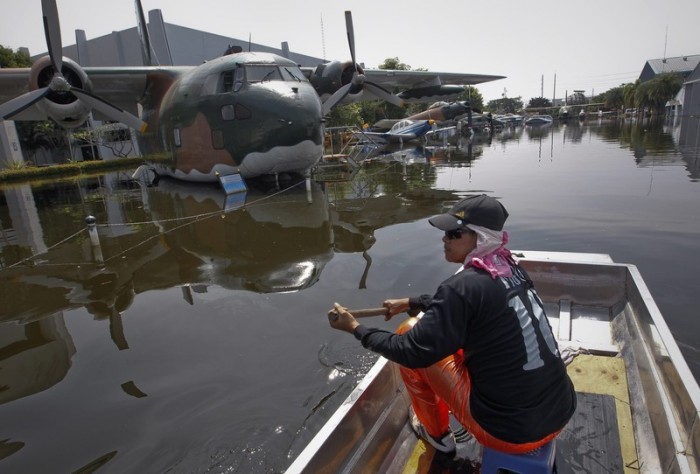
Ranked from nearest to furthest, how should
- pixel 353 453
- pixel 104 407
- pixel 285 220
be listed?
pixel 353 453 < pixel 104 407 < pixel 285 220

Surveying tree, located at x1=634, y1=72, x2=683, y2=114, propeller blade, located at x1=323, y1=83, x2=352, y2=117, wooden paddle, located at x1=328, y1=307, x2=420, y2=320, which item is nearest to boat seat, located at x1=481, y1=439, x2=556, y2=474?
wooden paddle, located at x1=328, y1=307, x2=420, y2=320

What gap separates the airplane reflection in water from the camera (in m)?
4.80

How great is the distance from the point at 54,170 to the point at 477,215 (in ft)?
102

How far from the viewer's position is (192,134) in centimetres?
1370

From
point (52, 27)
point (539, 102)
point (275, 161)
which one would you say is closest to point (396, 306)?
point (275, 161)


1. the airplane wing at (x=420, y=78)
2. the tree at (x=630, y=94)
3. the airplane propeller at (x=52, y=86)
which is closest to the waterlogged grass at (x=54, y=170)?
the airplane propeller at (x=52, y=86)

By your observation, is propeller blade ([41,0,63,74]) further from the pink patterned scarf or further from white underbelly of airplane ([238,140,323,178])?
the pink patterned scarf

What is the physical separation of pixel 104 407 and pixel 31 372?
126 cm

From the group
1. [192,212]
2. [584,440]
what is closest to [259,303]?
[584,440]

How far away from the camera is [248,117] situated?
1249cm

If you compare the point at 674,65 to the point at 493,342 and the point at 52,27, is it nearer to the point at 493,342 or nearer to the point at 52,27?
the point at 52,27

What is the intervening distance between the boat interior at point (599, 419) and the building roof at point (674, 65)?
86877mm

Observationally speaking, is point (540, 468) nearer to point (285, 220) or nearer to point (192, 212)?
point (285, 220)

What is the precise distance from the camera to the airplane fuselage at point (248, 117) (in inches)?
492
